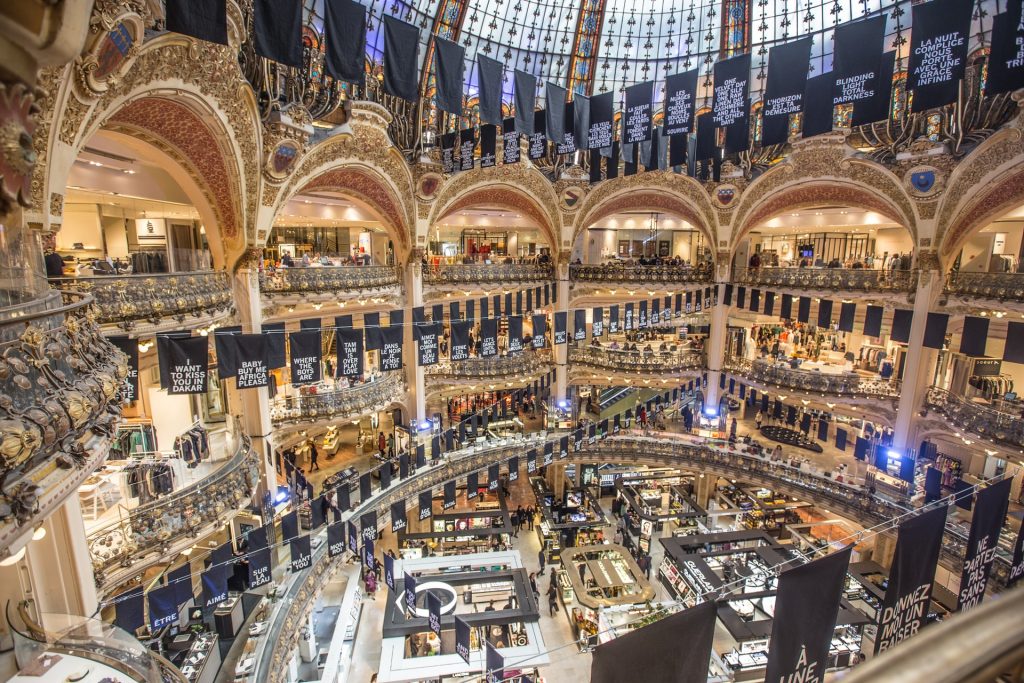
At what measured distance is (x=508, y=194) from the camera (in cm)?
2375

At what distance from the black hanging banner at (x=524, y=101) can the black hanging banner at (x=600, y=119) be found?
2.17m

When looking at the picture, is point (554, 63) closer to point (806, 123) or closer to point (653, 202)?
point (653, 202)

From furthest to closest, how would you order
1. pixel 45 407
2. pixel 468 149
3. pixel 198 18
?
1. pixel 468 149
2. pixel 198 18
3. pixel 45 407

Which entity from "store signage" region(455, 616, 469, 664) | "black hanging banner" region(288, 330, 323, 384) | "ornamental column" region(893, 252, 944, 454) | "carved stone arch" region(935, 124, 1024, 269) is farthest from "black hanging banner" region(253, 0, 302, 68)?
"ornamental column" region(893, 252, 944, 454)

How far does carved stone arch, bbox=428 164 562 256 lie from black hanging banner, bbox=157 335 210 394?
1251 centimetres

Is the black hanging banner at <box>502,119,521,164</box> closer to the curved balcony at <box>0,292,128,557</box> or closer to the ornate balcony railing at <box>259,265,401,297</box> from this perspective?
the ornate balcony railing at <box>259,265,401,297</box>

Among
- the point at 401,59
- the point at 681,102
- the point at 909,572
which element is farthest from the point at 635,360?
the point at 909,572

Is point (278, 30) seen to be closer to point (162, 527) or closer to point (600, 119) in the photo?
point (600, 119)

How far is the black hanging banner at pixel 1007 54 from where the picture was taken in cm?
962

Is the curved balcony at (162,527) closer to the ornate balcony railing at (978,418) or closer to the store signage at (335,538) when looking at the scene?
the store signage at (335,538)

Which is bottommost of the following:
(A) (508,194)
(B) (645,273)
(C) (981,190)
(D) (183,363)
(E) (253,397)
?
(E) (253,397)

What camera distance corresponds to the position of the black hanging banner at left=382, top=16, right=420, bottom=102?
35.9 feet

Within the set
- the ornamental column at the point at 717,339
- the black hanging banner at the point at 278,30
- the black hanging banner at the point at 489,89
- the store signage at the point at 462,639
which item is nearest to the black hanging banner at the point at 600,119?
the black hanging banner at the point at 489,89

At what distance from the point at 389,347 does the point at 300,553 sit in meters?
5.56
